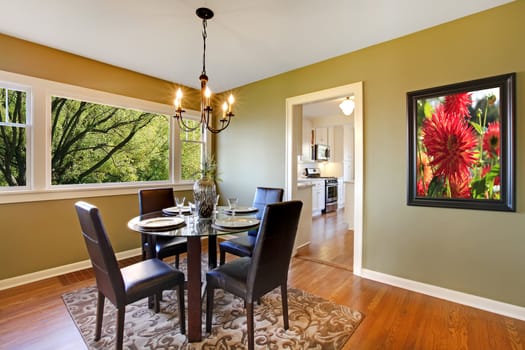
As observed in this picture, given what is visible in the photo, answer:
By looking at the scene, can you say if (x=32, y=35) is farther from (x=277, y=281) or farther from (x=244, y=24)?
(x=277, y=281)

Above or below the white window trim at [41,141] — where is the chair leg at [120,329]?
below

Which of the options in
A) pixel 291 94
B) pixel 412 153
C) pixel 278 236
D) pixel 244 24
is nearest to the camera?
pixel 278 236

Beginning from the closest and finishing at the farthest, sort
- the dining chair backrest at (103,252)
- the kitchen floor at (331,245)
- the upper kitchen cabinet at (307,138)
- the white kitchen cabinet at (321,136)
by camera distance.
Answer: the dining chair backrest at (103,252), the kitchen floor at (331,245), the upper kitchen cabinet at (307,138), the white kitchen cabinet at (321,136)

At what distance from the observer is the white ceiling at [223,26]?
6.78 ft

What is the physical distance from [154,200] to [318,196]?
14.5ft

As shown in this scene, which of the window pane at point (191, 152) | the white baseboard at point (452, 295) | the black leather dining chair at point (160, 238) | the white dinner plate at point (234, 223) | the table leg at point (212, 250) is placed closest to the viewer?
the white dinner plate at point (234, 223)

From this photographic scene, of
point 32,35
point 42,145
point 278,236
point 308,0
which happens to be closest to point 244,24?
point 308,0

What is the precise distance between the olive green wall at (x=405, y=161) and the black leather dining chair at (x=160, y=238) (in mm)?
2070

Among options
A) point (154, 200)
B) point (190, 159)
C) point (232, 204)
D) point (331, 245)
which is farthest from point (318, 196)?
point (154, 200)

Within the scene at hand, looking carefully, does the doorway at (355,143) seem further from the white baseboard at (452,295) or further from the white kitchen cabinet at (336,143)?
the white kitchen cabinet at (336,143)

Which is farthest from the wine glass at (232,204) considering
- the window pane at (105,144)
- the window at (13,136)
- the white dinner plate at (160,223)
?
the window at (13,136)

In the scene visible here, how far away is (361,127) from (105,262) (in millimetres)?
2709

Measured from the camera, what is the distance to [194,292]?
1.74 m

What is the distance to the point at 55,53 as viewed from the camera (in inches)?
111
